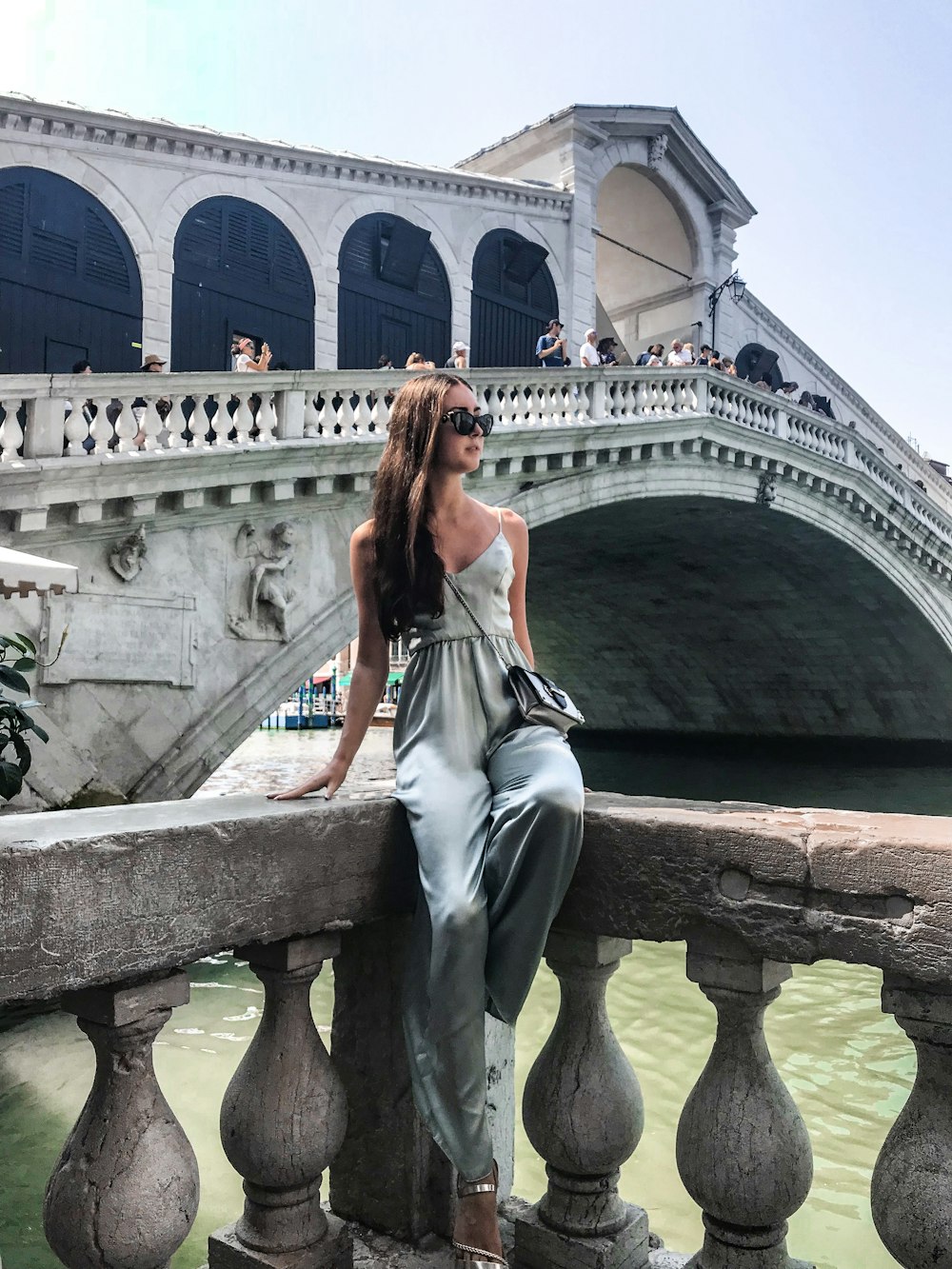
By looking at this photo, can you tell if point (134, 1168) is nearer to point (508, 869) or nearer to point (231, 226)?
point (508, 869)

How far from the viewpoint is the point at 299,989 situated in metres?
1.48

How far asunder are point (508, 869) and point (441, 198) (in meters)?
13.8

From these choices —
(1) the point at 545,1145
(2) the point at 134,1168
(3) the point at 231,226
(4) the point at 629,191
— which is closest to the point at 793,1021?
(1) the point at 545,1145

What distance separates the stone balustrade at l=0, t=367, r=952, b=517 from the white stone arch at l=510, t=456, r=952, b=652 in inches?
30.3

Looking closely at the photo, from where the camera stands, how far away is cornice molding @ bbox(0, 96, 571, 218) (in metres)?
10.4

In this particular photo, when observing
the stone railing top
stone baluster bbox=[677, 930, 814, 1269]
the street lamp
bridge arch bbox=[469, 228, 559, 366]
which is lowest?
stone baluster bbox=[677, 930, 814, 1269]

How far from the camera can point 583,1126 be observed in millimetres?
1517

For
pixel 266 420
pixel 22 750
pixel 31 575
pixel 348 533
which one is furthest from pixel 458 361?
pixel 22 750

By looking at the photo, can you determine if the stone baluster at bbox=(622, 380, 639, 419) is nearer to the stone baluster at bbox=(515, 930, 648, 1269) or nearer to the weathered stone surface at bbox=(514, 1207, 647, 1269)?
the stone baluster at bbox=(515, 930, 648, 1269)

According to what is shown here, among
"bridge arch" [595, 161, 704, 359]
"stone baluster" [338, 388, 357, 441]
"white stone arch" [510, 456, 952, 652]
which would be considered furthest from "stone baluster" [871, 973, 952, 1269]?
"bridge arch" [595, 161, 704, 359]

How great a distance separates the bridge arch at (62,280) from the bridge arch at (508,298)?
5.15 metres

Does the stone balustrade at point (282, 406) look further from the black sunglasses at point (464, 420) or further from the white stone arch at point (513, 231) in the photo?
the black sunglasses at point (464, 420)

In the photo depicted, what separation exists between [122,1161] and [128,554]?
25.1 ft

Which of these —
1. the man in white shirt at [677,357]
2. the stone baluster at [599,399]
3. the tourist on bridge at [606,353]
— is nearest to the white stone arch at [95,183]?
the stone baluster at [599,399]
